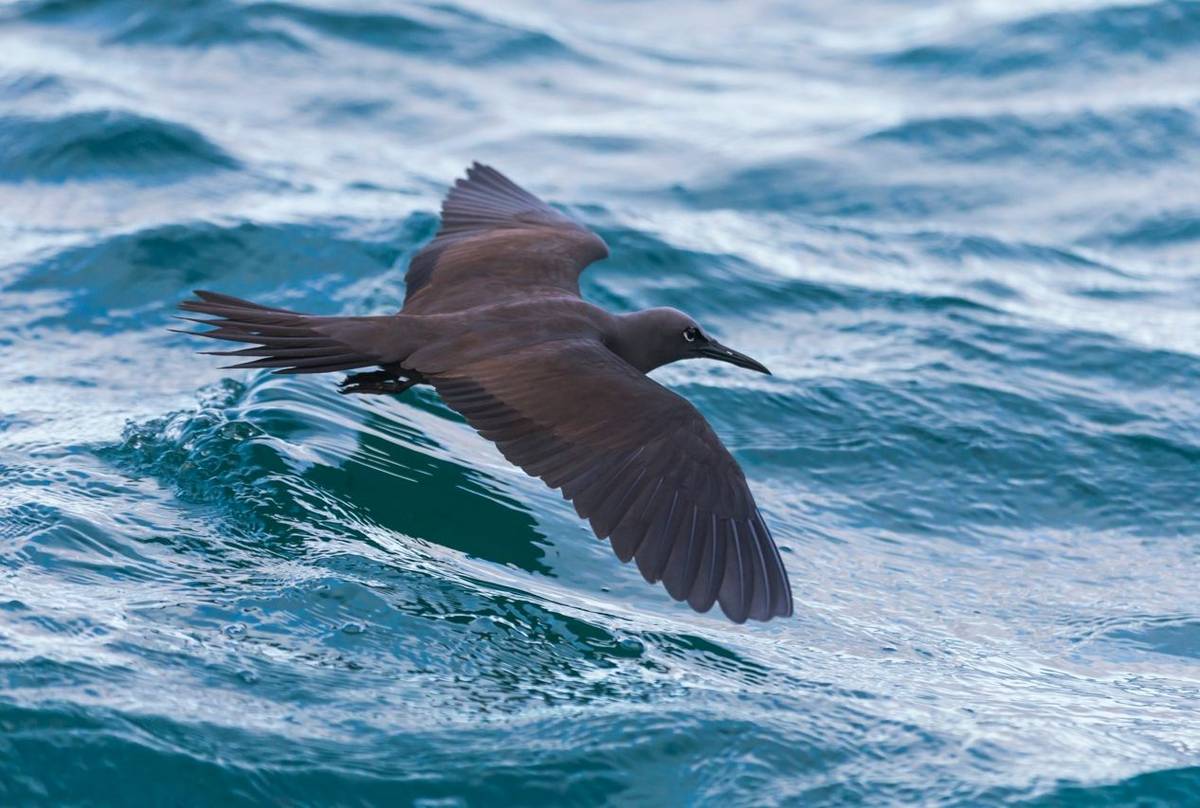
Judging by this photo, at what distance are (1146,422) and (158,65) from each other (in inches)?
327

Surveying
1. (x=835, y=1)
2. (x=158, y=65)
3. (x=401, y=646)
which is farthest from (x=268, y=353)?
(x=835, y=1)

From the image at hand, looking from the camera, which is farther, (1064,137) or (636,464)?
(1064,137)

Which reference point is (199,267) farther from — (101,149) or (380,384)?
(380,384)

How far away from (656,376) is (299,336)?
130 inches

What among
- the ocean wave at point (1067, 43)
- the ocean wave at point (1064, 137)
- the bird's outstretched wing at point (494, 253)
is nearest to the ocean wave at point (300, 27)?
the ocean wave at point (1067, 43)

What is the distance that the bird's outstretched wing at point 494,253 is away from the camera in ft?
21.8

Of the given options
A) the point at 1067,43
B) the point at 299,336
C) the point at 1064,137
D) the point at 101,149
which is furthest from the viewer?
the point at 1067,43

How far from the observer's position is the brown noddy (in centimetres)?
520

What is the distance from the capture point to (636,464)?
543 centimetres

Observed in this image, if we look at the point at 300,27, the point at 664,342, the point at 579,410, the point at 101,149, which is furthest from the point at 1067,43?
the point at 579,410

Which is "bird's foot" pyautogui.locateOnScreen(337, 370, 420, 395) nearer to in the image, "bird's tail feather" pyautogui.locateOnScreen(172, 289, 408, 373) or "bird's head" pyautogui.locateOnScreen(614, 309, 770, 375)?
"bird's tail feather" pyautogui.locateOnScreen(172, 289, 408, 373)

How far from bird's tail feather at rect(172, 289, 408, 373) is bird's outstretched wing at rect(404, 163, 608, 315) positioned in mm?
650

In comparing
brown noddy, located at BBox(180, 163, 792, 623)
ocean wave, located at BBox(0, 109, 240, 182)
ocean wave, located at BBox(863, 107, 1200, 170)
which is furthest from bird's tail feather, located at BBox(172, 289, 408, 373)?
ocean wave, located at BBox(863, 107, 1200, 170)

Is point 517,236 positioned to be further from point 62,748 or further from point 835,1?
point 835,1
